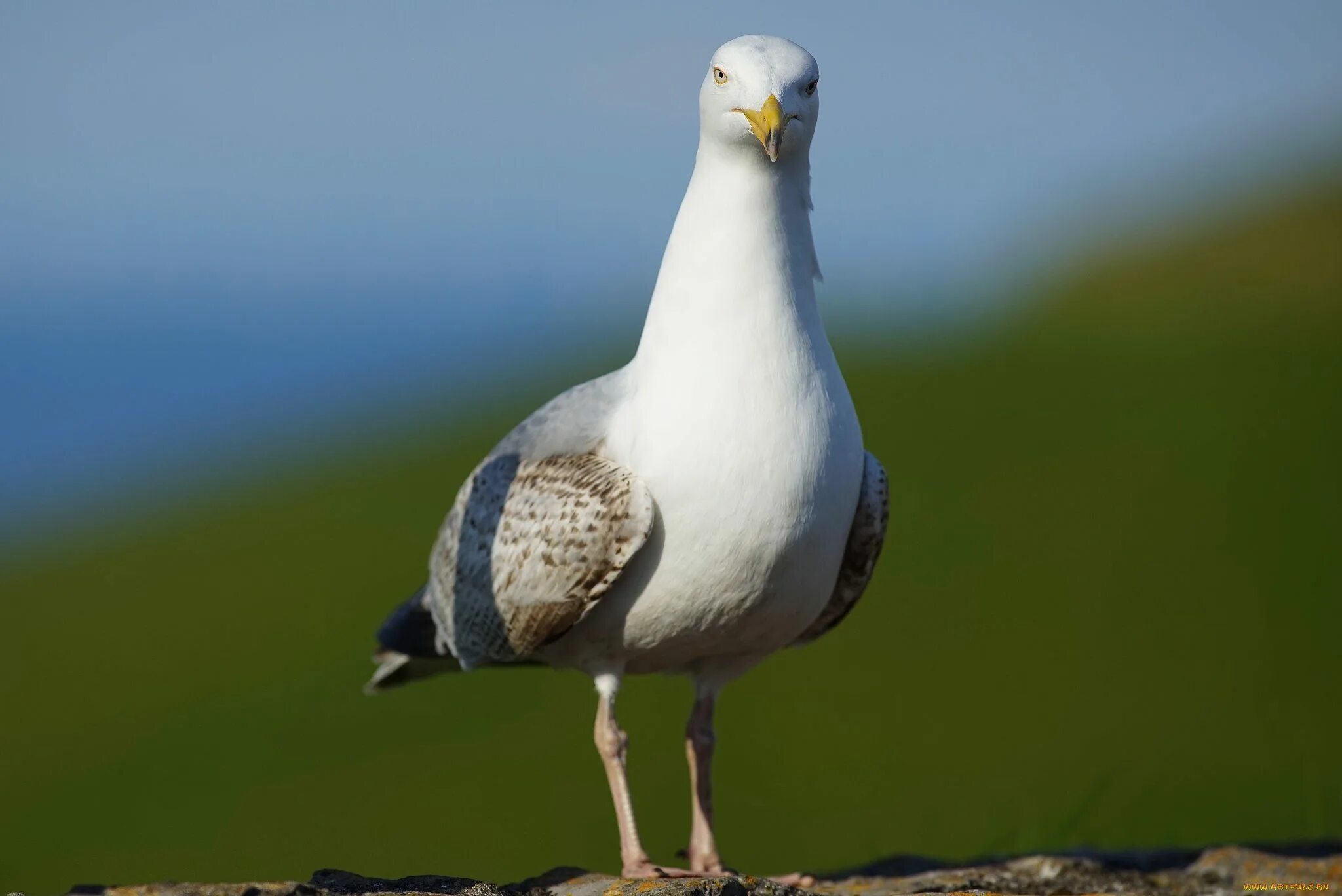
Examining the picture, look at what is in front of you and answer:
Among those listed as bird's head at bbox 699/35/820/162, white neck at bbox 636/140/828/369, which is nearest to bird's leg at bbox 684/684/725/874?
white neck at bbox 636/140/828/369

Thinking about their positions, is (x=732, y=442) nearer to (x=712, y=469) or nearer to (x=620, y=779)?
(x=712, y=469)

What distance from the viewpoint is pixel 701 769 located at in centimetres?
732

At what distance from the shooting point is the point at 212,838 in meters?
13.6

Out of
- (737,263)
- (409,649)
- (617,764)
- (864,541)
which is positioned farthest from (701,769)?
(737,263)

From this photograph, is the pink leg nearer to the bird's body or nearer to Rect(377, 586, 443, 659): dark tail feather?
the bird's body

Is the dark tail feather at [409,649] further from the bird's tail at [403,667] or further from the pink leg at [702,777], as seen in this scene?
the pink leg at [702,777]

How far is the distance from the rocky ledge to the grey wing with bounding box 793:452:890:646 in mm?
1318

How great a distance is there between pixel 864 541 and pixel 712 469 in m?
1.11

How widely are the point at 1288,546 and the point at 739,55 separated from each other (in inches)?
483

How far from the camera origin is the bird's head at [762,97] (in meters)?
6.23

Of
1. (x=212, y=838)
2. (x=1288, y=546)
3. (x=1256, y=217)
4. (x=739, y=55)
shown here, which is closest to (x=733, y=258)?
(x=739, y=55)

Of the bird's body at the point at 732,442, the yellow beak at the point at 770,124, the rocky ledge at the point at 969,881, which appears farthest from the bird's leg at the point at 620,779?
the yellow beak at the point at 770,124

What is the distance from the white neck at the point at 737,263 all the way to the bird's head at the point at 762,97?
9 cm

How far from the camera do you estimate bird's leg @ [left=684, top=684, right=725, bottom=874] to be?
23.2ft
